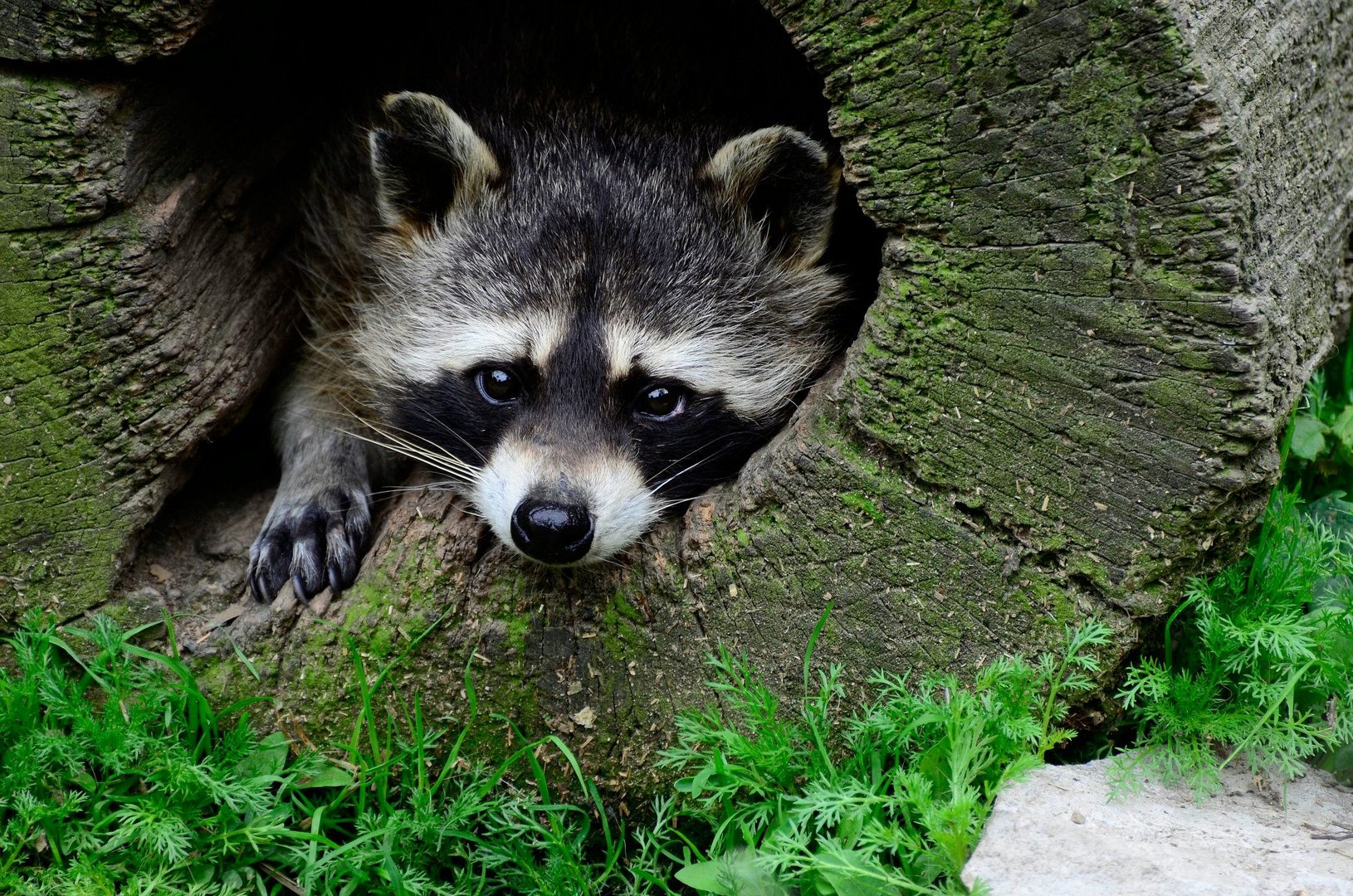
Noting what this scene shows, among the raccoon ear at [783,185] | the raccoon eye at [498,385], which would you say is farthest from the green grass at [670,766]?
the raccoon ear at [783,185]

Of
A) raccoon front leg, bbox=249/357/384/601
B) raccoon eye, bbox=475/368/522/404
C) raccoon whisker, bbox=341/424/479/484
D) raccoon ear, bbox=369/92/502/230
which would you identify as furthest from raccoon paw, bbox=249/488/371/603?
raccoon ear, bbox=369/92/502/230

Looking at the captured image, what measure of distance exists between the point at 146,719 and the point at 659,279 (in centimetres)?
181

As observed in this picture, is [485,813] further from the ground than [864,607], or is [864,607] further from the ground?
[864,607]

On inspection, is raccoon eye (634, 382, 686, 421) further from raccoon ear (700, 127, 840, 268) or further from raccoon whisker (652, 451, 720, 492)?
raccoon ear (700, 127, 840, 268)

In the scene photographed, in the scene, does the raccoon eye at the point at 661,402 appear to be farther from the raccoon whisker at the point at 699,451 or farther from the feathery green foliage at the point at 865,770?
the feathery green foliage at the point at 865,770

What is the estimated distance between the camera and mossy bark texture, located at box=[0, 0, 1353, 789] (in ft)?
7.69

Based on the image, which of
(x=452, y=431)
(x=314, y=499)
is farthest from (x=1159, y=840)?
(x=314, y=499)

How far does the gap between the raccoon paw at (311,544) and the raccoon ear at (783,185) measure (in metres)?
1.54

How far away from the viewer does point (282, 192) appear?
395 centimetres

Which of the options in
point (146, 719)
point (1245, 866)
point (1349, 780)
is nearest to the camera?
point (1245, 866)

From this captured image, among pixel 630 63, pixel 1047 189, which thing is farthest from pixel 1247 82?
pixel 630 63

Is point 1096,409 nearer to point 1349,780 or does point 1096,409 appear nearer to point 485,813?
point 1349,780

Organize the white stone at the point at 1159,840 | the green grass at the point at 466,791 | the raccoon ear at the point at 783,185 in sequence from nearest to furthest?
1. the white stone at the point at 1159,840
2. the green grass at the point at 466,791
3. the raccoon ear at the point at 783,185

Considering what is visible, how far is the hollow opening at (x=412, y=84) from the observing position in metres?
3.42
